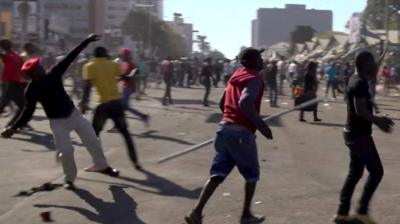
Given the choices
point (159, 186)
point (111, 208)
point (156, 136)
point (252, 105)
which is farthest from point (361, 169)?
point (156, 136)

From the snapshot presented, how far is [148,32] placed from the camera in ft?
338

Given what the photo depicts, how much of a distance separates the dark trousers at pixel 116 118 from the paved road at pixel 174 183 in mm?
318

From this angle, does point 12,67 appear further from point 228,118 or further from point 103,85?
point 228,118

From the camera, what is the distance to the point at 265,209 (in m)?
8.64

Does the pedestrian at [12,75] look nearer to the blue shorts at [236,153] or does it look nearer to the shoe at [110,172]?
the shoe at [110,172]

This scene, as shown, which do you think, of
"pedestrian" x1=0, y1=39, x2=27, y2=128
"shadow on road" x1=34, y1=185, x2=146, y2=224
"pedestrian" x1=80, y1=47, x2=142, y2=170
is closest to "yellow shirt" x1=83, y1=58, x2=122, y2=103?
Answer: "pedestrian" x1=80, y1=47, x2=142, y2=170

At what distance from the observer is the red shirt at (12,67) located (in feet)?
51.4

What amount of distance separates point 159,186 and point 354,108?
3065 millimetres

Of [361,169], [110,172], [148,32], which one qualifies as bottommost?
[110,172]

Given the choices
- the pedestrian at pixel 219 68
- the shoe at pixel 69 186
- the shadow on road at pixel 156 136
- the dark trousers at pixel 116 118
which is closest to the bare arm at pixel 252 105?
the shoe at pixel 69 186

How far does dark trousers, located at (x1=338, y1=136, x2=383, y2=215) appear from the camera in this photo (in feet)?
25.6

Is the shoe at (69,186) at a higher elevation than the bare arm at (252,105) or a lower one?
lower

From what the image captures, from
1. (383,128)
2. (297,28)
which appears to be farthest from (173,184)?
(297,28)

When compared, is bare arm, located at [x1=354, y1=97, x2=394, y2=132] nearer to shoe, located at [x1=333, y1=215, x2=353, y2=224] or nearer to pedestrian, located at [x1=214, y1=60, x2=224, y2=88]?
shoe, located at [x1=333, y1=215, x2=353, y2=224]
